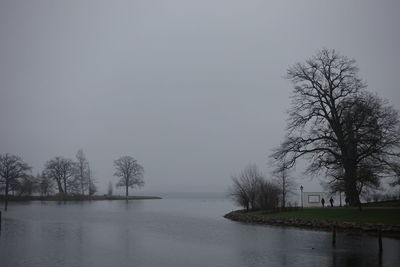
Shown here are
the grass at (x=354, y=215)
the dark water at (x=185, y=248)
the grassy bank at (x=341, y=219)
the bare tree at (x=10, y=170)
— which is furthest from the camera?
the bare tree at (x=10, y=170)

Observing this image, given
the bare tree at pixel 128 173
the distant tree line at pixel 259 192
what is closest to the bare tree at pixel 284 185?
the distant tree line at pixel 259 192

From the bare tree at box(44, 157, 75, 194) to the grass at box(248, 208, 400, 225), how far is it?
70.1m

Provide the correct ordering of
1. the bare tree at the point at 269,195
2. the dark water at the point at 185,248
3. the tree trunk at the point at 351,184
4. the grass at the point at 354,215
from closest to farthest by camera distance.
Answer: the dark water at the point at 185,248
the grass at the point at 354,215
the tree trunk at the point at 351,184
the bare tree at the point at 269,195

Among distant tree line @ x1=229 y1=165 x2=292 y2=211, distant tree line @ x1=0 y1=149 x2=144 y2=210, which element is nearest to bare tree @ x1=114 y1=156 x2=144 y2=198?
distant tree line @ x1=0 y1=149 x2=144 y2=210

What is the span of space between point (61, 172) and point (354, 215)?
7996 centimetres

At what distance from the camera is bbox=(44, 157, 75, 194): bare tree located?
97.9 meters

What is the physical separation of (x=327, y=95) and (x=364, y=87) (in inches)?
139

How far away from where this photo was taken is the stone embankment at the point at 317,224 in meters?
28.4

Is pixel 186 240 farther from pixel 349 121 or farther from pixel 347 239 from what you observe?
pixel 349 121

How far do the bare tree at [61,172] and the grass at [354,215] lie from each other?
70086 mm

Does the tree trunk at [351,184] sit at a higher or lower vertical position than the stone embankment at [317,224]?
higher

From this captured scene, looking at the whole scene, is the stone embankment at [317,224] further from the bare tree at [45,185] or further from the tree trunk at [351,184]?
the bare tree at [45,185]

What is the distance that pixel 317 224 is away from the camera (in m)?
34.9

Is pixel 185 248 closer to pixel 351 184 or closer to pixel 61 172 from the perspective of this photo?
pixel 351 184
